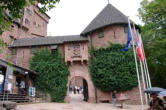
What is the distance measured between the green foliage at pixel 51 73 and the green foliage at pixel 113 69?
11.4 feet

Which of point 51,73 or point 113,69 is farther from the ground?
point 113,69

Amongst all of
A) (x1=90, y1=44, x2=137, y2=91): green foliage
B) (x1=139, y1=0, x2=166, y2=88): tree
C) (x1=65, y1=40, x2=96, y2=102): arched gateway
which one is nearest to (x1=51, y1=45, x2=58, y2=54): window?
(x1=65, y1=40, x2=96, y2=102): arched gateway

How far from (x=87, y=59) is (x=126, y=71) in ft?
14.8

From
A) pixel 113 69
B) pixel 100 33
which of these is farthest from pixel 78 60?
pixel 100 33

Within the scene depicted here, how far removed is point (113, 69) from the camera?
51.6ft

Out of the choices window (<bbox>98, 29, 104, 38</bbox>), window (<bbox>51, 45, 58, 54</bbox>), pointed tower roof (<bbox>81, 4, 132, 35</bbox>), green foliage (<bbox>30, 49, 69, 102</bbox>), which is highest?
pointed tower roof (<bbox>81, 4, 132, 35</bbox>)

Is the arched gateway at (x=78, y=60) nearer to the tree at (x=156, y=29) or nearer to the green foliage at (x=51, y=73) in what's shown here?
the green foliage at (x=51, y=73)

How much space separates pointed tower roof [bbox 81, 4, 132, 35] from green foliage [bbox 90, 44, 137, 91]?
2.80 meters

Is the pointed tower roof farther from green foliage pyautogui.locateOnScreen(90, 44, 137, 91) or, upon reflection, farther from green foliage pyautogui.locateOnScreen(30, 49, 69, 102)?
green foliage pyautogui.locateOnScreen(30, 49, 69, 102)

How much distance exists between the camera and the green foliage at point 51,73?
1634 cm

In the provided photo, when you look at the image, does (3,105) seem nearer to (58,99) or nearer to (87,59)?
(58,99)

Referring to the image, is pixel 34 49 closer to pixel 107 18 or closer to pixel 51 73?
pixel 51 73

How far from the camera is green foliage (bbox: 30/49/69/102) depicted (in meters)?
16.3

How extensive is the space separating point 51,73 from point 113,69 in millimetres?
7053
